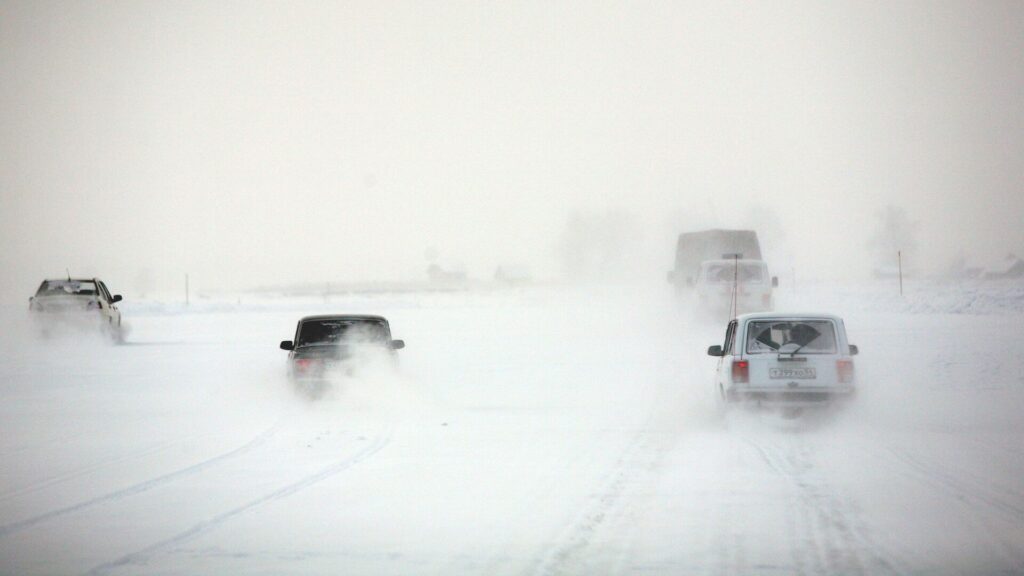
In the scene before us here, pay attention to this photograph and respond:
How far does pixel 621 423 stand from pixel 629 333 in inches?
937

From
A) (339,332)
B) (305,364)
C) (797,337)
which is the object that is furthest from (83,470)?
(797,337)

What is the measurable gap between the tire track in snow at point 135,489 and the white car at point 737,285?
1800cm

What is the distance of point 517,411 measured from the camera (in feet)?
54.2

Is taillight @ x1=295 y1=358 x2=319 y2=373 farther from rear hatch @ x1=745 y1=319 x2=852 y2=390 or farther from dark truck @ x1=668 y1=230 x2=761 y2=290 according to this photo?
dark truck @ x1=668 y1=230 x2=761 y2=290

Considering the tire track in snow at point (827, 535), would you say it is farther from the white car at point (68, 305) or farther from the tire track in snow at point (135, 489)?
the white car at point (68, 305)

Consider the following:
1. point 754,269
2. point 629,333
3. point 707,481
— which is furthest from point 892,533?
point 629,333

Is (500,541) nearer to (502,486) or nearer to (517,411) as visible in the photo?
(502,486)

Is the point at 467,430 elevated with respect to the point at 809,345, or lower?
lower

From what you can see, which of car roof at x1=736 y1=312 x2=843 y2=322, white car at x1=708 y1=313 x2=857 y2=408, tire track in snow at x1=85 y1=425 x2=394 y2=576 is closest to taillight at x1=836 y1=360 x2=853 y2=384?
white car at x1=708 y1=313 x2=857 y2=408

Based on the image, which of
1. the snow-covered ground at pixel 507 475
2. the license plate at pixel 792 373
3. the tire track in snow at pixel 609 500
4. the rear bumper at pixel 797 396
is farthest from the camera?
the license plate at pixel 792 373

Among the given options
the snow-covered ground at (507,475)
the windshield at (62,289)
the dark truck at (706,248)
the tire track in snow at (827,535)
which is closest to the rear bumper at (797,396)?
the snow-covered ground at (507,475)

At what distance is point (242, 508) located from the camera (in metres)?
8.71

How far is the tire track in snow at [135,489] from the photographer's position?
26.5ft

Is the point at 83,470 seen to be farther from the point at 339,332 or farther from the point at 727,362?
the point at 727,362
